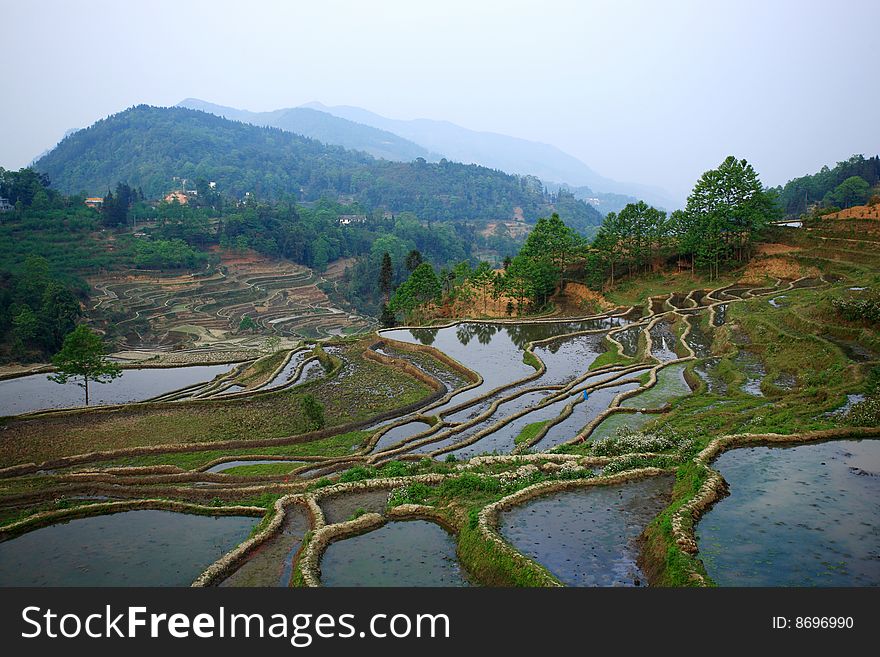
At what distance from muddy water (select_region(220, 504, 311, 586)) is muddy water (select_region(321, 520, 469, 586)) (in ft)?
3.21

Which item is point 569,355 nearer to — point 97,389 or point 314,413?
point 314,413

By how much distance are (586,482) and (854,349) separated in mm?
18256

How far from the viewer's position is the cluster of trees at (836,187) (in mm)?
83562

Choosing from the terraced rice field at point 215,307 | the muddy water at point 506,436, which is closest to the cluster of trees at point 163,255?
the terraced rice field at point 215,307

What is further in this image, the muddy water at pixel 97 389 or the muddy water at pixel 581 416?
the muddy water at pixel 97 389

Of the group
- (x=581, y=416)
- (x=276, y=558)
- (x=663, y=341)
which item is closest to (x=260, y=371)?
(x=581, y=416)

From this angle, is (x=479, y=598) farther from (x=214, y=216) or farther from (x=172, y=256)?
(x=214, y=216)

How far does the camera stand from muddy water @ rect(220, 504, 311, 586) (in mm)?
13188

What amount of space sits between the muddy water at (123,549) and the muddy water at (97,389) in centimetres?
1951

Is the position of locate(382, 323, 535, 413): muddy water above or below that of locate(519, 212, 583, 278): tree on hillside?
below

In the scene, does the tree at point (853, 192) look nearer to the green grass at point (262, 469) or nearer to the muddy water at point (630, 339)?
the muddy water at point (630, 339)

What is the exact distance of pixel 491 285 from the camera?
6000cm

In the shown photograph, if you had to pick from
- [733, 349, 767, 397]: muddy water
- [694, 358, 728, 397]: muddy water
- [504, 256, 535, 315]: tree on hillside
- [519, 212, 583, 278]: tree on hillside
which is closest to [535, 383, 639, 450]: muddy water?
[694, 358, 728, 397]: muddy water

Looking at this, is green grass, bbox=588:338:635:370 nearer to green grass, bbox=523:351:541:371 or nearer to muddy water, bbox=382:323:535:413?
green grass, bbox=523:351:541:371
